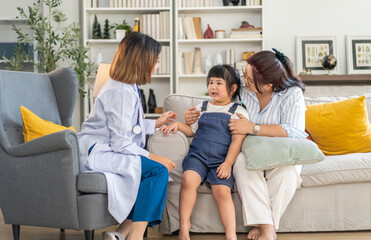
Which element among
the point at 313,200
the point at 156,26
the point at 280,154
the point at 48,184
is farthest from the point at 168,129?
the point at 156,26

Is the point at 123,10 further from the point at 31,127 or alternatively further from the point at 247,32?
the point at 31,127

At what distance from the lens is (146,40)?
239 cm

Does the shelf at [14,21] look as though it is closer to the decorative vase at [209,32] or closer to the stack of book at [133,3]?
the stack of book at [133,3]

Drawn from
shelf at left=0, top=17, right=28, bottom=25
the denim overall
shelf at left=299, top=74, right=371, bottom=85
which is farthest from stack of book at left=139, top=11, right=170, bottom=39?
the denim overall

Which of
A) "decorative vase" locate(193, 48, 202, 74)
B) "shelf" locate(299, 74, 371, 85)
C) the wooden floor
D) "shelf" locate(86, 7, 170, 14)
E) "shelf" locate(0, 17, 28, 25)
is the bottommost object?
the wooden floor

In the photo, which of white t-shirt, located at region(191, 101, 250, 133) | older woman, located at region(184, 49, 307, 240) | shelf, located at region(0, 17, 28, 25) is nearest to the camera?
older woman, located at region(184, 49, 307, 240)

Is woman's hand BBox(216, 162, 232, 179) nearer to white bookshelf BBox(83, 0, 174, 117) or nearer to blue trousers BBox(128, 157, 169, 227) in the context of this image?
blue trousers BBox(128, 157, 169, 227)

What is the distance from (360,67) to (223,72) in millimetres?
2969

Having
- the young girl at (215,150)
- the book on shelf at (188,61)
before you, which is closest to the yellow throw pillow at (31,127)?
the young girl at (215,150)

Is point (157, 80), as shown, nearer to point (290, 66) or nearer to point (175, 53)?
point (175, 53)

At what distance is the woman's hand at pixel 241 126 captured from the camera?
2.55 m

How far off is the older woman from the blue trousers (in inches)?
18.6

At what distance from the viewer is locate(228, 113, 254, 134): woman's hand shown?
2547 mm

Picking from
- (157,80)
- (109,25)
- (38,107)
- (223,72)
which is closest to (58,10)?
(109,25)
